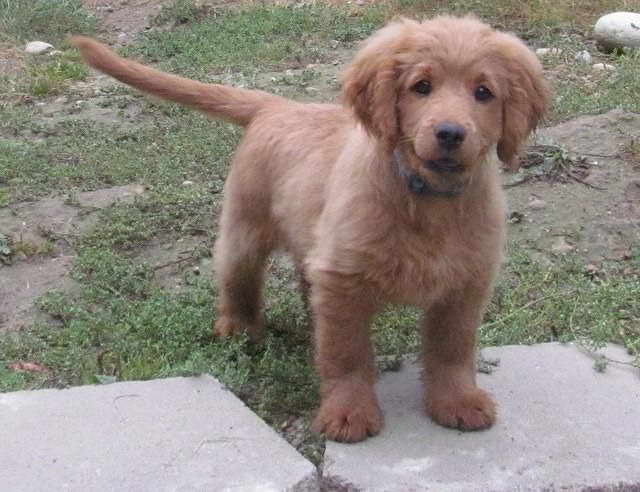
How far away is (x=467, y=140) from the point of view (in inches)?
126

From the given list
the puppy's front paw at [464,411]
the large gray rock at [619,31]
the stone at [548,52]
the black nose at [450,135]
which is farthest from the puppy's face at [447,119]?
the large gray rock at [619,31]

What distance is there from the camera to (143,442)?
3.48m

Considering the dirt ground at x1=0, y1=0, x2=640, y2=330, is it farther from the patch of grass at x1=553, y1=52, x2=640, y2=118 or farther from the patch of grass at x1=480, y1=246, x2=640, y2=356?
the patch of grass at x1=553, y1=52, x2=640, y2=118

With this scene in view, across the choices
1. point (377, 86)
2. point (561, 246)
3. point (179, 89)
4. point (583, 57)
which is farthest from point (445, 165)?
point (583, 57)

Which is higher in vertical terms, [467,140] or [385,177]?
[467,140]

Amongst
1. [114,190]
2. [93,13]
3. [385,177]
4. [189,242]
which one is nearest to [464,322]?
[385,177]

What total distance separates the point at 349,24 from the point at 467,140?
722 centimetres

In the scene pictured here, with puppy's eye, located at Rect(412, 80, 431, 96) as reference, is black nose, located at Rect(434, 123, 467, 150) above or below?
below

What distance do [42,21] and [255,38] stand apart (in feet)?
8.19

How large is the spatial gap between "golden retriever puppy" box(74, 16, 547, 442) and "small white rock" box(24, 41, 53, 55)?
22.4ft

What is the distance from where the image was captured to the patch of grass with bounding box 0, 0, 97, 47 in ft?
34.9

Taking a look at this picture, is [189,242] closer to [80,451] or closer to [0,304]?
[0,304]

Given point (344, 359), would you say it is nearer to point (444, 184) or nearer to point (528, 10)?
point (444, 184)

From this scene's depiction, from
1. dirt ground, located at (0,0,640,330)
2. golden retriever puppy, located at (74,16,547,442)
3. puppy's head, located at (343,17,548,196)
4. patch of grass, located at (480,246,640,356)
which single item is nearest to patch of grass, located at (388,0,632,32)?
dirt ground, located at (0,0,640,330)
